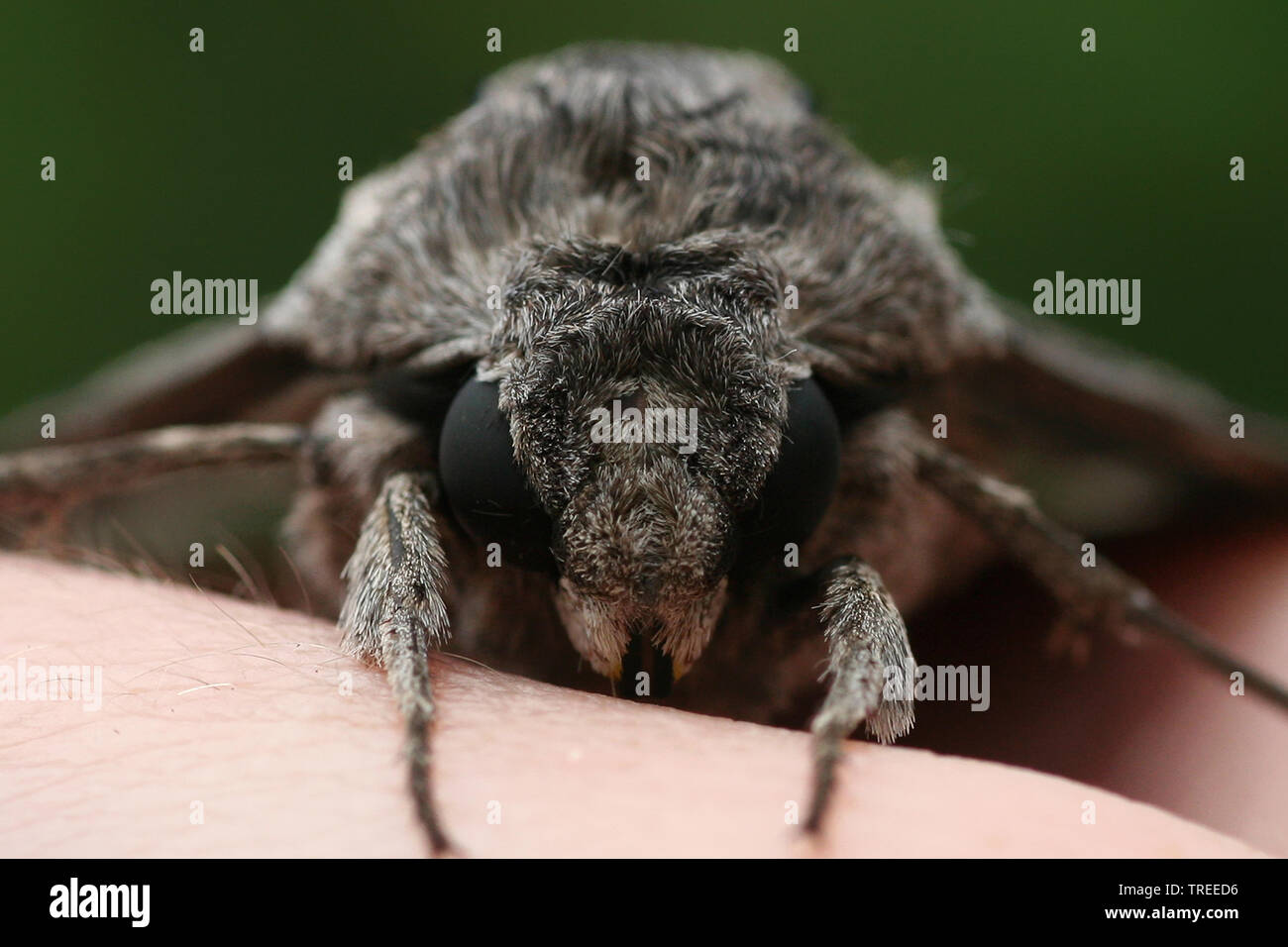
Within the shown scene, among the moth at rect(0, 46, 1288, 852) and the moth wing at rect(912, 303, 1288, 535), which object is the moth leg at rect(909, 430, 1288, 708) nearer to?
the moth at rect(0, 46, 1288, 852)

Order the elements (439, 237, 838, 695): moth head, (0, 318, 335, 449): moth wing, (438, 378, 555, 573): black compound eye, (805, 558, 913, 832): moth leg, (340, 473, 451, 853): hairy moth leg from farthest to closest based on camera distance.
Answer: (0, 318, 335, 449): moth wing
(438, 378, 555, 573): black compound eye
(439, 237, 838, 695): moth head
(340, 473, 451, 853): hairy moth leg
(805, 558, 913, 832): moth leg

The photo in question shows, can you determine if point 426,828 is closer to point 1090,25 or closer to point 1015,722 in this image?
point 1015,722

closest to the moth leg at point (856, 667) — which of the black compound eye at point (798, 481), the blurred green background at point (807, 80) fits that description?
the black compound eye at point (798, 481)

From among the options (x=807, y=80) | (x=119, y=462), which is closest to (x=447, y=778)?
(x=119, y=462)

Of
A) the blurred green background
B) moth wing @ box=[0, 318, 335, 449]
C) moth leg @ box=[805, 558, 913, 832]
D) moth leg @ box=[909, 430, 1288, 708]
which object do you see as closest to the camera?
moth leg @ box=[805, 558, 913, 832]

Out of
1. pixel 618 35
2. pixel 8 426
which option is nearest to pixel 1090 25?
pixel 618 35

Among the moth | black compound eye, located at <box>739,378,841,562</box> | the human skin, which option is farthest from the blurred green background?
the human skin
